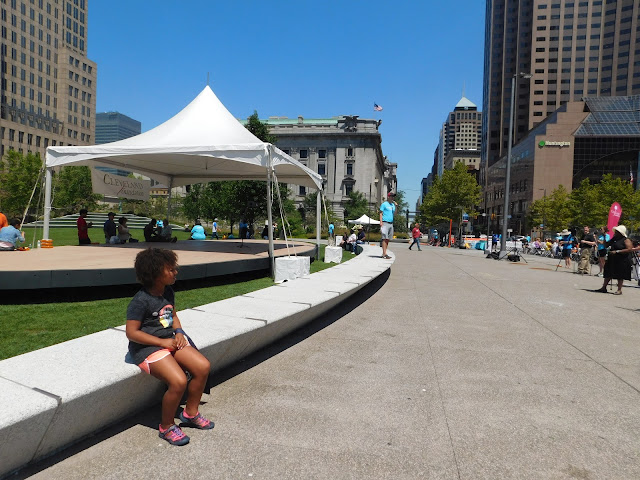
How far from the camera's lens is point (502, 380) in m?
4.25

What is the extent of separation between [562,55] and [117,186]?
409 feet

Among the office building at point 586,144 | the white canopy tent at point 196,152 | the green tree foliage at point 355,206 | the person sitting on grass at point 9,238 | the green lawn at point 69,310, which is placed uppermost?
the office building at point 586,144

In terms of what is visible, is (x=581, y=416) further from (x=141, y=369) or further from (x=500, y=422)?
(x=141, y=369)

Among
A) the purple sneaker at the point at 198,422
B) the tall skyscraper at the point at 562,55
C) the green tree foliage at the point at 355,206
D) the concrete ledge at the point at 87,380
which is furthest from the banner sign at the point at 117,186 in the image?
the tall skyscraper at the point at 562,55

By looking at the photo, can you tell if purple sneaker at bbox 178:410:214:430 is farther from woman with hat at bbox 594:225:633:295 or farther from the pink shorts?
woman with hat at bbox 594:225:633:295

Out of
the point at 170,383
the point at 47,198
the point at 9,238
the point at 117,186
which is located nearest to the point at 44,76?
the point at 117,186

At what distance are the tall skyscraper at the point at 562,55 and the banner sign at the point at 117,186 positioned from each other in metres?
99.3

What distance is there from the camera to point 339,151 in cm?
9062

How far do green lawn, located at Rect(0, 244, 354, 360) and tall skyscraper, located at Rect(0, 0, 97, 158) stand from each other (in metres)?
84.4

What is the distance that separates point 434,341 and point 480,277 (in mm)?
8232

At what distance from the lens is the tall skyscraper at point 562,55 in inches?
3984

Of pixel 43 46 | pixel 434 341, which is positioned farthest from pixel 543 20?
pixel 434 341

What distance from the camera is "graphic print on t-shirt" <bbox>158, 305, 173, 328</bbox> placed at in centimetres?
318

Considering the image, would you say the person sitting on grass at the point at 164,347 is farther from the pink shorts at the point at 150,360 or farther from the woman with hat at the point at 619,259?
the woman with hat at the point at 619,259
